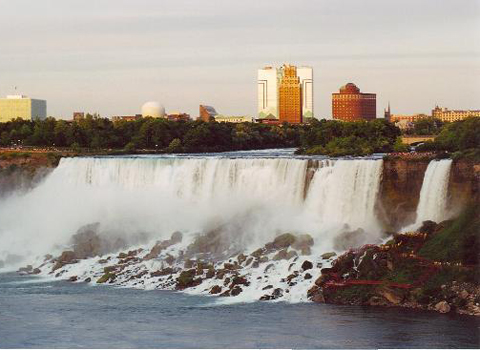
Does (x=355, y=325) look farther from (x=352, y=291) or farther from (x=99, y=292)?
(x=99, y=292)

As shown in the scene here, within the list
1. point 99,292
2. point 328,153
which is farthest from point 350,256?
point 328,153

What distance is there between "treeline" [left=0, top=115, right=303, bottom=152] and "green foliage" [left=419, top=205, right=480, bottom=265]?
48660mm

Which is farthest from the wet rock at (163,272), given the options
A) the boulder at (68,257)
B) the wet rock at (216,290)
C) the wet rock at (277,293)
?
the wet rock at (277,293)

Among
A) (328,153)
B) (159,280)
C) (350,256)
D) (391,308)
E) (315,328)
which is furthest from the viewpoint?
(328,153)

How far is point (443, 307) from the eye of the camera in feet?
142

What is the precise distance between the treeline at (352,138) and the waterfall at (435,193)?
70.5 ft

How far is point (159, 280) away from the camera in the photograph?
2061 inches

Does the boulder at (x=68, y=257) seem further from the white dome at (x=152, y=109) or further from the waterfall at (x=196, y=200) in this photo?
the white dome at (x=152, y=109)

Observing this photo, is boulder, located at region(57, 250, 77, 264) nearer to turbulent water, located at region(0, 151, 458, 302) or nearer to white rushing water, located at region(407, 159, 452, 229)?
turbulent water, located at region(0, 151, 458, 302)

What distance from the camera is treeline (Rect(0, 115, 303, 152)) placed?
3893 inches

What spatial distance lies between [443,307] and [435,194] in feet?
Answer: 38.6

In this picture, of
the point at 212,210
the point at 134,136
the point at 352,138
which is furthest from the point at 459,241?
the point at 134,136

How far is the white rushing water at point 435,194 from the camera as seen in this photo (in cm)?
5366

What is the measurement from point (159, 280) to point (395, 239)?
11792mm
